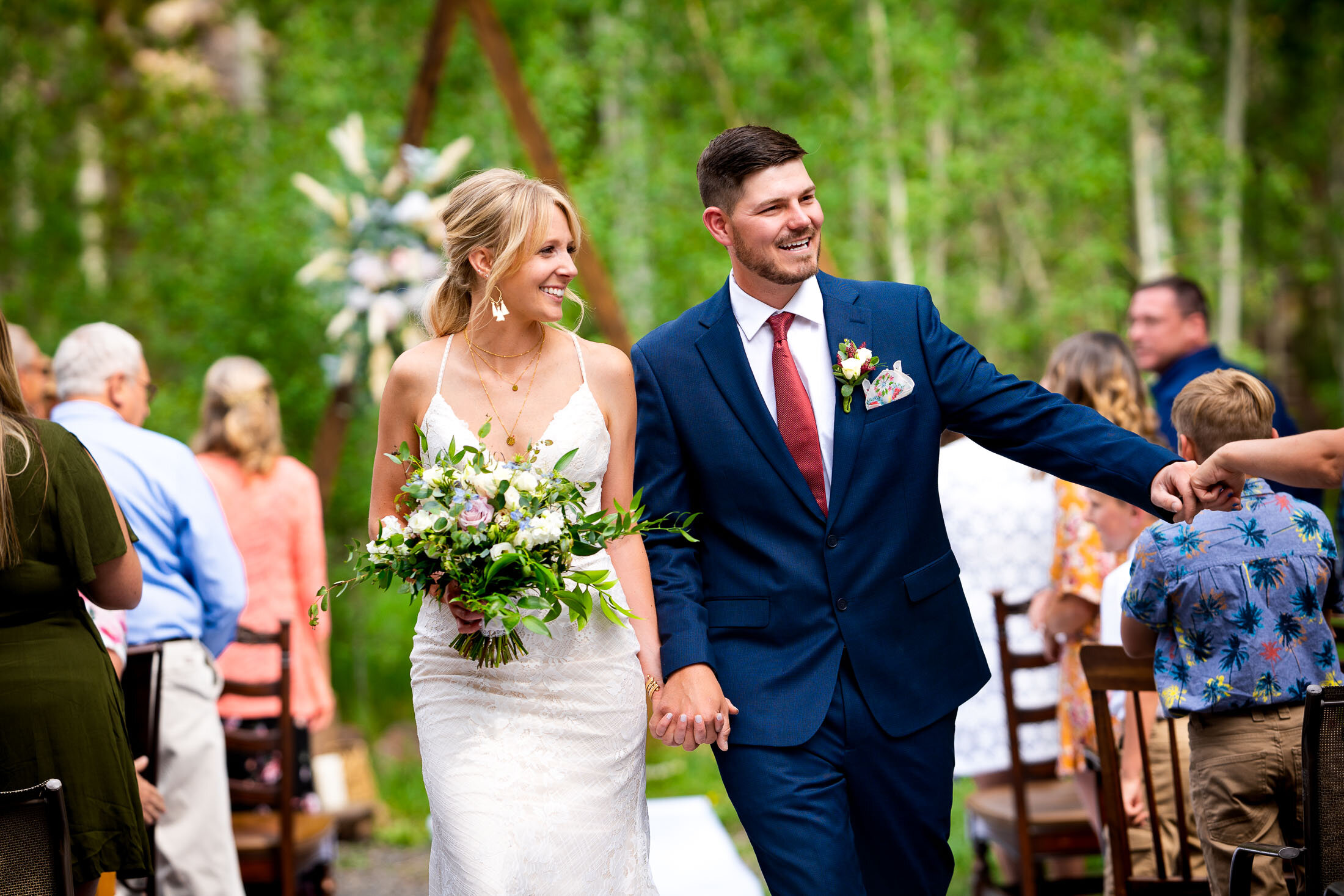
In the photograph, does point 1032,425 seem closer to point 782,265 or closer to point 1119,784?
point 782,265

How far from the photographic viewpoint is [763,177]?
3086mm

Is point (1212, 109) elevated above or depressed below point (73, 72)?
below

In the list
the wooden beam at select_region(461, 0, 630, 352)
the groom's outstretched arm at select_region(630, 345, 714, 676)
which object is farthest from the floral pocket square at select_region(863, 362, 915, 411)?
the wooden beam at select_region(461, 0, 630, 352)

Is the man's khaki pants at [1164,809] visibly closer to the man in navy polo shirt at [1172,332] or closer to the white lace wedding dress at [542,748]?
the white lace wedding dress at [542,748]

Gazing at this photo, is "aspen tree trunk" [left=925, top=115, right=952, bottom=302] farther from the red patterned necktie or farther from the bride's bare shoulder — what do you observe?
the bride's bare shoulder

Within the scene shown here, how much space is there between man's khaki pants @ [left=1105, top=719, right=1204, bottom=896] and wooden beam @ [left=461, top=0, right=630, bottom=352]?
3819 millimetres

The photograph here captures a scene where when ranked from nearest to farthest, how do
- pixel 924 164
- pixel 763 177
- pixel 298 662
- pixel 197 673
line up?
pixel 763 177, pixel 197 673, pixel 298 662, pixel 924 164

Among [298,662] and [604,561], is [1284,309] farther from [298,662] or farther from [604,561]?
[604,561]

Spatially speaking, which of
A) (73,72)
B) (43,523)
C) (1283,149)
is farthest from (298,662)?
(1283,149)

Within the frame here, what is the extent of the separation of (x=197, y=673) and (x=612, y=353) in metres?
2.02

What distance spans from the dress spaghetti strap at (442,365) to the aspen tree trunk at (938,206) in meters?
9.40

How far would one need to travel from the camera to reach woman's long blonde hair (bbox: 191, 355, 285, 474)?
17.4 feet

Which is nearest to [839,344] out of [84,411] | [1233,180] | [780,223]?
[780,223]

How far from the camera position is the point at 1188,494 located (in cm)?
277
